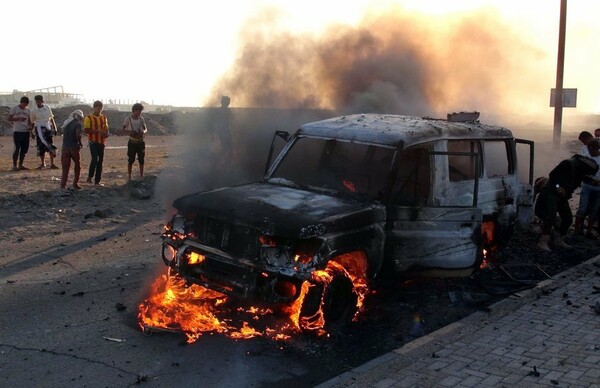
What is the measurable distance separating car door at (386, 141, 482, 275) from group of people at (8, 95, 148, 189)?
7.29m

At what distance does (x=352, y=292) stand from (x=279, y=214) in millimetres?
1035

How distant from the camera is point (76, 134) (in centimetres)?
1095

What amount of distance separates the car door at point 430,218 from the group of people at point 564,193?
9.48 feet

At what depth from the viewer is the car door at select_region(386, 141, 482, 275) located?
566 cm

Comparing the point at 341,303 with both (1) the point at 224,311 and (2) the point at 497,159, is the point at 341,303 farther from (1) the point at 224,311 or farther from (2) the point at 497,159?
(2) the point at 497,159

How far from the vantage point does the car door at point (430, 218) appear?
566cm

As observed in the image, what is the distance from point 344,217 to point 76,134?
7581 mm

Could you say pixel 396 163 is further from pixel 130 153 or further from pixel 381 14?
pixel 381 14

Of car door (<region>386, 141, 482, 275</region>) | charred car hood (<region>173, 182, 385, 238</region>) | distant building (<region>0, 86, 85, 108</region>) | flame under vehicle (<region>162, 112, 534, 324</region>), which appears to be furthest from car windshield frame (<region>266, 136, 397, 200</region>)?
distant building (<region>0, 86, 85, 108</region>)

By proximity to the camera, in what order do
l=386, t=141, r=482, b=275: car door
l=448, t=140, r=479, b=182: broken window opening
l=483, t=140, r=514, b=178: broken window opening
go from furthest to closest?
l=483, t=140, r=514, b=178: broken window opening
l=448, t=140, r=479, b=182: broken window opening
l=386, t=141, r=482, b=275: car door

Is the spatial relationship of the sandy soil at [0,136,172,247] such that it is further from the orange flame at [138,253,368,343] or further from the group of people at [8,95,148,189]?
the orange flame at [138,253,368,343]

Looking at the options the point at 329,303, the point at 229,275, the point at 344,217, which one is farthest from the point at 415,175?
the point at 229,275

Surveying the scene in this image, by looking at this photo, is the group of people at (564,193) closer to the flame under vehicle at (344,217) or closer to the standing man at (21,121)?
the flame under vehicle at (344,217)

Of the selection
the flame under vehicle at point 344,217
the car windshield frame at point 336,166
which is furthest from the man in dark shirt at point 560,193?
the car windshield frame at point 336,166
